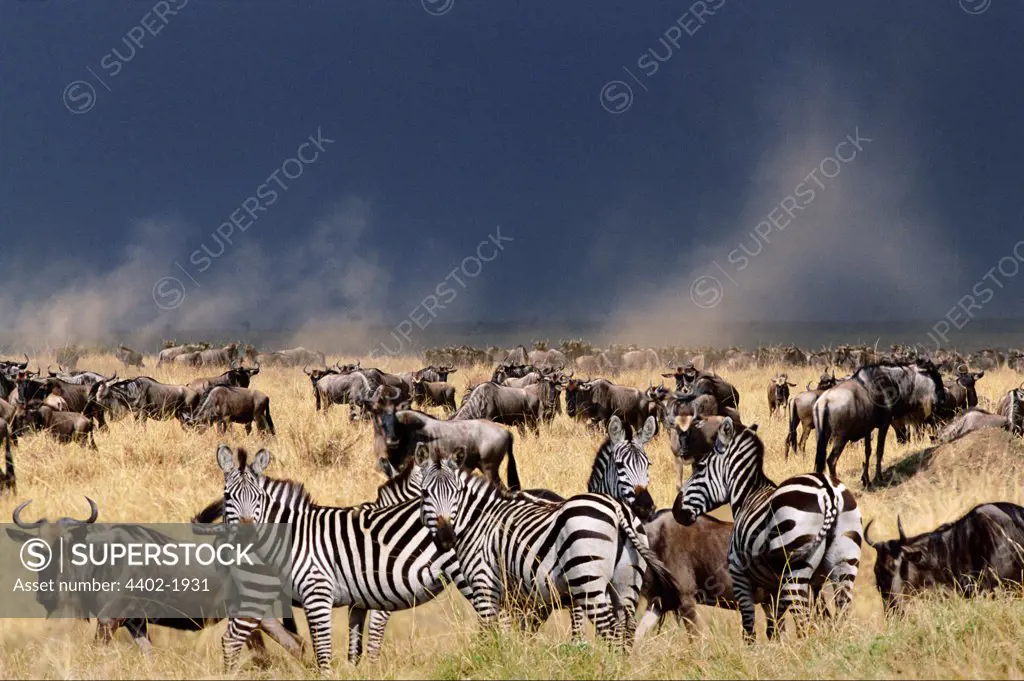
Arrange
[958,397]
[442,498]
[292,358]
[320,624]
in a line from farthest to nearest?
[292,358]
[958,397]
[442,498]
[320,624]

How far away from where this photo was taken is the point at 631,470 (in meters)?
6.89

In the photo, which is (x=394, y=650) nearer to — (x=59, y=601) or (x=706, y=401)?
(x=59, y=601)

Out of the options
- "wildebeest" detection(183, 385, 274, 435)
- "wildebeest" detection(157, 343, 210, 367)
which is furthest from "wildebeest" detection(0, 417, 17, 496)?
"wildebeest" detection(157, 343, 210, 367)

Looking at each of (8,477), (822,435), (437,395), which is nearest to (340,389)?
(437,395)

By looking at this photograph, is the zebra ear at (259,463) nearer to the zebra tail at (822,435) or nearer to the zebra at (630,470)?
the zebra at (630,470)

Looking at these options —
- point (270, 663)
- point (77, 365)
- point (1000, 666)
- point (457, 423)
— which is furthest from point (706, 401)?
point (77, 365)

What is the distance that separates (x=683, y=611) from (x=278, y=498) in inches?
113

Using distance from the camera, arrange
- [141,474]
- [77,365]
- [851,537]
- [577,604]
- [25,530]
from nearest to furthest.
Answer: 1. [577,604]
2. [851,537]
3. [25,530]
4. [141,474]
5. [77,365]

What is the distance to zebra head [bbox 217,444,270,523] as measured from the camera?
5691 millimetres

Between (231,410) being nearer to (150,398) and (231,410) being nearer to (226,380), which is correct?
(150,398)

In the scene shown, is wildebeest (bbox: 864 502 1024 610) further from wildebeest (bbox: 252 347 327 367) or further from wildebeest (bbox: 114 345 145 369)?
wildebeest (bbox: 114 345 145 369)

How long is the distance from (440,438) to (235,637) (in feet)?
20.3

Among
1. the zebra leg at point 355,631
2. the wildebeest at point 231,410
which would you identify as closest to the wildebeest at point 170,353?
the wildebeest at point 231,410

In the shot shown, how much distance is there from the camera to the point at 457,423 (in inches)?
468
